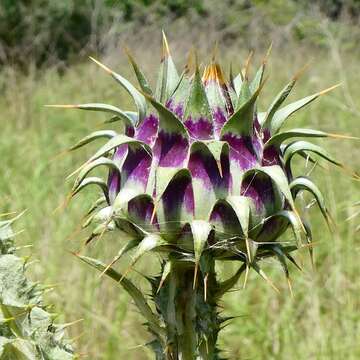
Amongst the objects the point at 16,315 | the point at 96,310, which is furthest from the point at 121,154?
the point at 96,310

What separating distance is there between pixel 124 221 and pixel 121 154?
136mm

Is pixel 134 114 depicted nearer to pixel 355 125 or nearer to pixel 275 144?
pixel 275 144

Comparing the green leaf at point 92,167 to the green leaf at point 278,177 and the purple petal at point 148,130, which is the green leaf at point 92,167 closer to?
the purple petal at point 148,130

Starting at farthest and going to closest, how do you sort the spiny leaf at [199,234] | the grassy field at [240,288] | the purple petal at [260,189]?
1. the grassy field at [240,288]
2. the purple petal at [260,189]
3. the spiny leaf at [199,234]

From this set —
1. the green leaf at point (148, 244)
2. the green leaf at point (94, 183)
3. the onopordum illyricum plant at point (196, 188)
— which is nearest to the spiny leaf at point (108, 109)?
the onopordum illyricum plant at point (196, 188)

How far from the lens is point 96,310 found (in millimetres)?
2777

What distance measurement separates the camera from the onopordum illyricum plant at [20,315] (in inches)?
49.9

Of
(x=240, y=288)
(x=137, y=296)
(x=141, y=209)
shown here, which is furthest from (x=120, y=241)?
(x=141, y=209)

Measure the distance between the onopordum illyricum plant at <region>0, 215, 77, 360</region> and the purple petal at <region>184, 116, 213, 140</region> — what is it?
345 mm

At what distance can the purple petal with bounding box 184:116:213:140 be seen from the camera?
121 cm

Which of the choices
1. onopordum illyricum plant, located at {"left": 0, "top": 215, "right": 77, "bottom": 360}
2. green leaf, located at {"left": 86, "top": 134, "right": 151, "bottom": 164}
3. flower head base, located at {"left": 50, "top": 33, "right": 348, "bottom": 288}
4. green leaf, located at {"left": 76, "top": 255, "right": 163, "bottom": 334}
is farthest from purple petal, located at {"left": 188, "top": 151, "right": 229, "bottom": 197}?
onopordum illyricum plant, located at {"left": 0, "top": 215, "right": 77, "bottom": 360}

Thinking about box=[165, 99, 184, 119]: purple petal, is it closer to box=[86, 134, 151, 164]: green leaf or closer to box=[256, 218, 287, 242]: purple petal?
box=[86, 134, 151, 164]: green leaf

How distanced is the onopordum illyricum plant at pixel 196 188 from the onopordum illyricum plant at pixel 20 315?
13 centimetres

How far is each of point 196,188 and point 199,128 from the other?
10 cm
